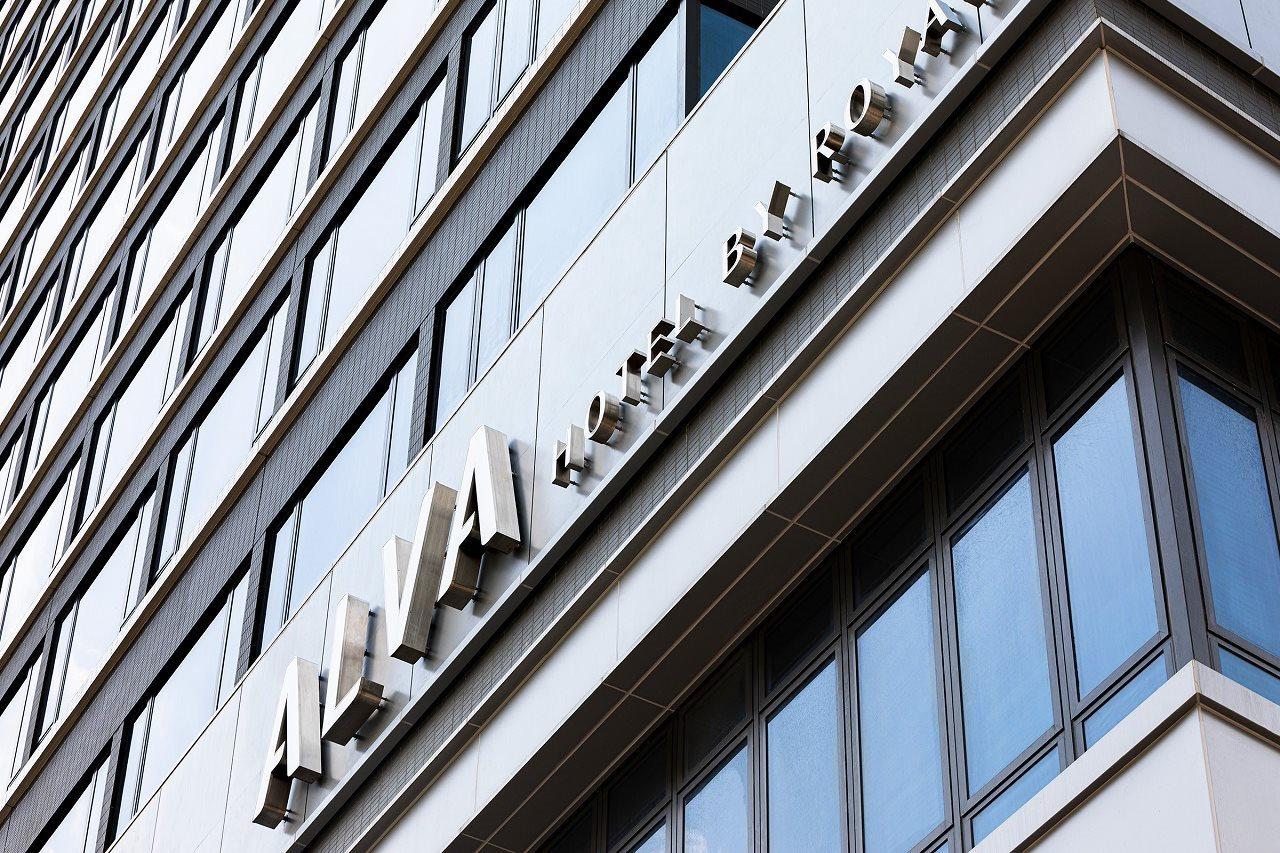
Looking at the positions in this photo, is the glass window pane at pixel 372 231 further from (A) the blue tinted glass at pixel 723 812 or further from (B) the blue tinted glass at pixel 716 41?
(A) the blue tinted glass at pixel 723 812

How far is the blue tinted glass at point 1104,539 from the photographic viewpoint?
11.2 m

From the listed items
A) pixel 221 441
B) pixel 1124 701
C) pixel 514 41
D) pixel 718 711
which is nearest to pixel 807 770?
pixel 718 711

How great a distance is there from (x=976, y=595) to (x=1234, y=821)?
123 inches

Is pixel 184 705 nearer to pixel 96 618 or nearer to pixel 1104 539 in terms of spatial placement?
pixel 96 618

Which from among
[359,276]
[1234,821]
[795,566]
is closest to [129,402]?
[359,276]

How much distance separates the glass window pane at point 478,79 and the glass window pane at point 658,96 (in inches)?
165

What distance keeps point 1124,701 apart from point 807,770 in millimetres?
3120

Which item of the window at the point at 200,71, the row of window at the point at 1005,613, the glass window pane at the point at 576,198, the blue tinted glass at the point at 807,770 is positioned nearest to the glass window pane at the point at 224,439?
the glass window pane at the point at 576,198

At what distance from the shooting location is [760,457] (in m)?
14.4

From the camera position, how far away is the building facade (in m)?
11.7

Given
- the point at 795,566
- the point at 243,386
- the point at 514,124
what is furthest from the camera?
the point at 243,386

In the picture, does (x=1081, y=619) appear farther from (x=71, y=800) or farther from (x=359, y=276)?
(x=71, y=800)

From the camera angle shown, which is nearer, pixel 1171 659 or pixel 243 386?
pixel 1171 659

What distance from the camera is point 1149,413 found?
1166 cm
